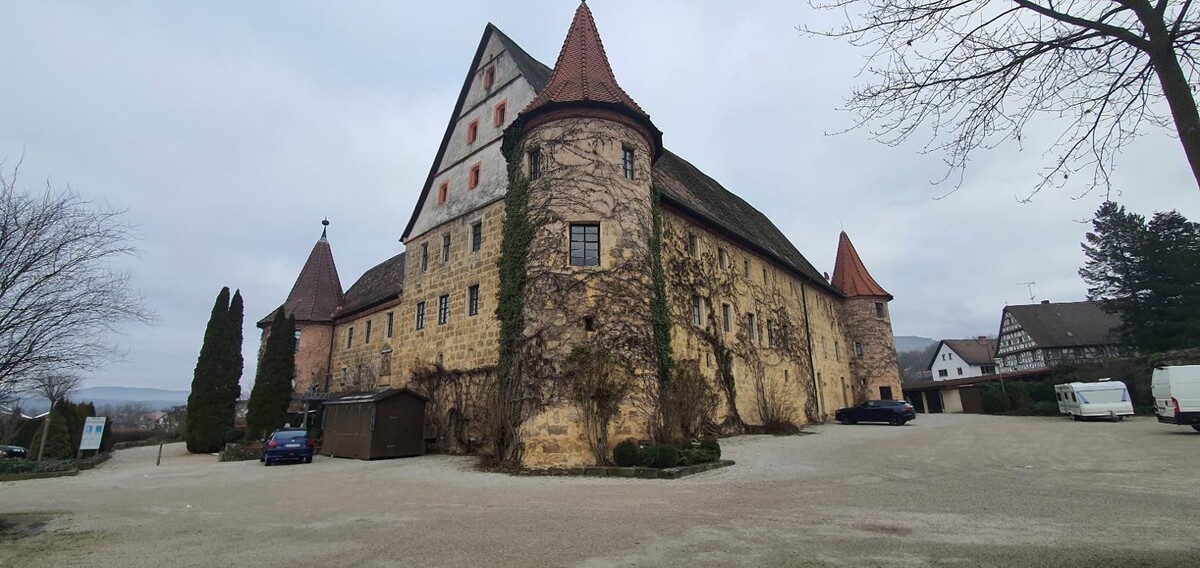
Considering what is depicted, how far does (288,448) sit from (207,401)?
35.1 ft

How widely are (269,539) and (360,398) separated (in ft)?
47.0

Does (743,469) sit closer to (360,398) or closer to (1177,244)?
(360,398)

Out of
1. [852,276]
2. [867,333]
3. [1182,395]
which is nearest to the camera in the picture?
[1182,395]

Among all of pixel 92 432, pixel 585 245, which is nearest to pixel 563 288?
pixel 585 245

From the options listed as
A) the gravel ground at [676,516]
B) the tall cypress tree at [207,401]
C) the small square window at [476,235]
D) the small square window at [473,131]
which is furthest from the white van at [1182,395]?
the tall cypress tree at [207,401]

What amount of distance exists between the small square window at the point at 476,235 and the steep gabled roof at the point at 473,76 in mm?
4723

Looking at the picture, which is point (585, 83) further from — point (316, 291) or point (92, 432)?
point (316, 291)

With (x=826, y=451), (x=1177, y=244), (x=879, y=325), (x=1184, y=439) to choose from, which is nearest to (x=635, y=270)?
(x=826, y=451)

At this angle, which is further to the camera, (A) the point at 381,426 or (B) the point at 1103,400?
(B) the point at 1103,400

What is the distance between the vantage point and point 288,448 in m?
18.8

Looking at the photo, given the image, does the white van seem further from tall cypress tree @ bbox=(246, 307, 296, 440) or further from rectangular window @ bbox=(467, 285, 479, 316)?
tall cypress tree @ bbox=(246, 307, 296, 440)

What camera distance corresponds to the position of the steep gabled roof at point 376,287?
2838 cm

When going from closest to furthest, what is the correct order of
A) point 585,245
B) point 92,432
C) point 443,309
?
point 585,245, point 92,432, point 443,309

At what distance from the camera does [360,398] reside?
20.1m
